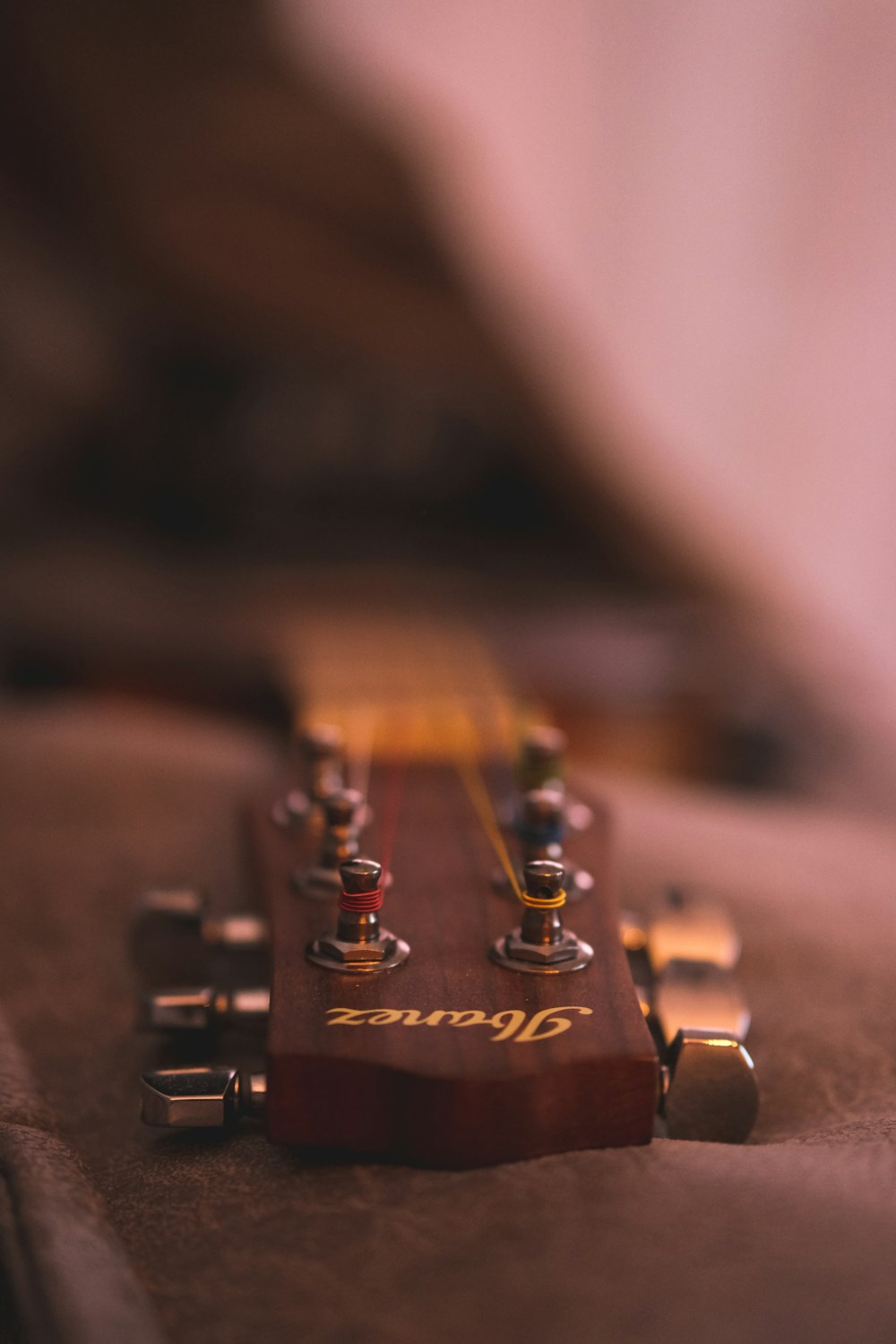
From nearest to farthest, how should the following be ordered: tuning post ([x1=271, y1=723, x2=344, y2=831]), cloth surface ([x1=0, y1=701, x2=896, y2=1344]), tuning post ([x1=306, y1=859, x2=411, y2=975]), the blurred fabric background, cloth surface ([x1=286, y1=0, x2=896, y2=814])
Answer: cloth surface ([x1=0, y1=701, x2=896, y2=1344]) < tuning post ([x1=306, y1=859, x2=411, y2=975]) < tuning post ([x1=271, y1=723, x2=344, y2=831]) < the blurred fabric background < cloth surface ([x1=286, y1=0, x2=896, y2=814])

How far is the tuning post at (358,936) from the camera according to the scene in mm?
375

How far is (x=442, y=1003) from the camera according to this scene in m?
0.36

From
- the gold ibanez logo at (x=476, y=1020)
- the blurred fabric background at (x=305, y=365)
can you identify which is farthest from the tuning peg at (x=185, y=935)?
the blurred fabric background at (x=305, y=365)

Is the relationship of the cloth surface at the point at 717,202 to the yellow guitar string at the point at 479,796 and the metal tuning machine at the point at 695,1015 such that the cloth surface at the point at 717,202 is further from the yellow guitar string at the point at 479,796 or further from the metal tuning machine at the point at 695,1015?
the metal tuning machine at the point at 695,1015

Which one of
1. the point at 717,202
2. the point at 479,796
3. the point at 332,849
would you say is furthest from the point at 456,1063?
the point at 717,202

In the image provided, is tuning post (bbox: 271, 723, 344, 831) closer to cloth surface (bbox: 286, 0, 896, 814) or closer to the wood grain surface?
the wood grain surface

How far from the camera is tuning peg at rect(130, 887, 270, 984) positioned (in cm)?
45

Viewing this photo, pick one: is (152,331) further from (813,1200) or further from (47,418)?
(813,1200)

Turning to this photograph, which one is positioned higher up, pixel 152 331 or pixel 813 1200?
pixel 152 331

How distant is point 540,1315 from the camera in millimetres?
265

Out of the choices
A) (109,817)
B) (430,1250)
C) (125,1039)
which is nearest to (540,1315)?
(430,1250)

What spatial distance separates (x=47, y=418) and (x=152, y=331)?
0.14 metres

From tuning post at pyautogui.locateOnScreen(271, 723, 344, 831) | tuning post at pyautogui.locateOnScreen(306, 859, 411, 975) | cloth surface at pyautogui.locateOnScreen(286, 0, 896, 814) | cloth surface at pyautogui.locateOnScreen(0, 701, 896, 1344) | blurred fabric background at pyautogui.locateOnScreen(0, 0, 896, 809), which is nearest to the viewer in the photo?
cloth surface at pyautogui.locateOnScreen(0, 701, 896, 1344)

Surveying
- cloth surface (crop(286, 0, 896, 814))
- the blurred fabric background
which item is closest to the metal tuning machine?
the blurred fabric background
